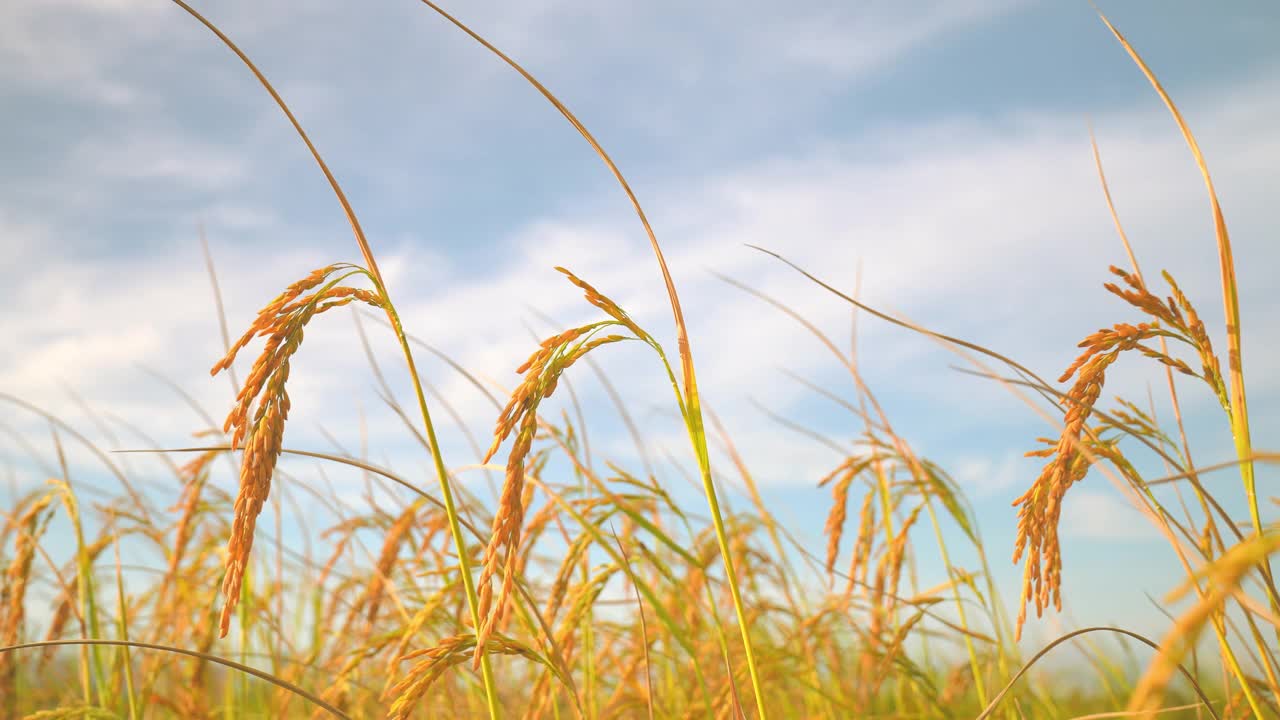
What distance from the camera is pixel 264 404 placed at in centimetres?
125

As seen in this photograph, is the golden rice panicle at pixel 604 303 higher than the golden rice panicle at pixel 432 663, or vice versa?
the golden rice panicle at pixel 604 303

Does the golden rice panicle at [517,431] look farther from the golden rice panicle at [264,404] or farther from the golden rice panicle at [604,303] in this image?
the golden rice panicle at [264,404]

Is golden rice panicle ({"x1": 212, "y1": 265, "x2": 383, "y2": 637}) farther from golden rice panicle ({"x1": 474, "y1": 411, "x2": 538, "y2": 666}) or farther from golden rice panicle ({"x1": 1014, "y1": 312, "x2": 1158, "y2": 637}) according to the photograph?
golden rice panicle ({"x1": 1014, "y1": 312, "x2": 1158, "y2": 637})

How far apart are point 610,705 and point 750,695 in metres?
1.01

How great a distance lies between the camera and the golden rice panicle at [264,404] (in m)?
1.17

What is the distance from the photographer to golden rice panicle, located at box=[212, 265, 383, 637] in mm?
1172

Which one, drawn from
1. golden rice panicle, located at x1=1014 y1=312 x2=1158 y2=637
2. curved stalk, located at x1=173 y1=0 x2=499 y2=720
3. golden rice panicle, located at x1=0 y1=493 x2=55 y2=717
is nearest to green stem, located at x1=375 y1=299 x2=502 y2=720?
curved stalk, located at x1=173 y1=0 x2=499 y2=720

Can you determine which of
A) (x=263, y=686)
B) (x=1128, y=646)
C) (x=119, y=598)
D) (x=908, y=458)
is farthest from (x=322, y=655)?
(x=1128, y=646)

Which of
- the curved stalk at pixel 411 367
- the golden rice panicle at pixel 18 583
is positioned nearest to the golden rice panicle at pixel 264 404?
the curved stalk at pixel 411 367

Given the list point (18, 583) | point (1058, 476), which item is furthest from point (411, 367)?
point (18, 583)

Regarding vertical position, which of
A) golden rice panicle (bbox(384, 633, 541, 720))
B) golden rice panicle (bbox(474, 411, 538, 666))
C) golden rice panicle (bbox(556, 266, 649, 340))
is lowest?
golden rice panicle (bbox(384, 633, 541, 720))

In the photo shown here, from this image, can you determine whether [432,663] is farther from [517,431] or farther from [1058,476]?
[1058,476]

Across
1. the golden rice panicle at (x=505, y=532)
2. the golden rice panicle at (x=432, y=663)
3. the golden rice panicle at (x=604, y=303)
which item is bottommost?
the golden rice panicle at (x=432, y=663)

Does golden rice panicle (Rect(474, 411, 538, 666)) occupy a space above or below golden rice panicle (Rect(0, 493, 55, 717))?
below
